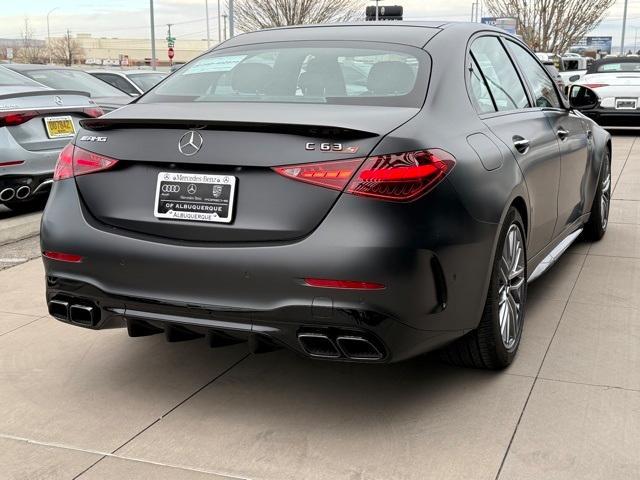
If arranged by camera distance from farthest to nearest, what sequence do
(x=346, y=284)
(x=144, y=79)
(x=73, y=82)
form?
(x=144, y=79)
(x=73, y=82)
(x=346, y=284)

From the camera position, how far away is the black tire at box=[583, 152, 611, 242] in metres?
6.27

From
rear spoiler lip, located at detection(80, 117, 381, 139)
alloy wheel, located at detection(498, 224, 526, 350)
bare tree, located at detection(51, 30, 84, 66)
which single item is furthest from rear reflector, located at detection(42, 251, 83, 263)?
bare tree, located at detection(51, 30, 84, 66)

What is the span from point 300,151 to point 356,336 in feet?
2.28

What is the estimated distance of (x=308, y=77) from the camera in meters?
3.70

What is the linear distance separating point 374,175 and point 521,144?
133 cm

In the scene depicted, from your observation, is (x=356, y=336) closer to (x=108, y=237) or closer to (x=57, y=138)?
(x=108, y=237)

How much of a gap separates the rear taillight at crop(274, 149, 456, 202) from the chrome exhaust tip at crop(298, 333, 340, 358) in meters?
0.54

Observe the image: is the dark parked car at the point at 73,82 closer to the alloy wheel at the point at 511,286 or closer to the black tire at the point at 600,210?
the black tire at the point at 600,210

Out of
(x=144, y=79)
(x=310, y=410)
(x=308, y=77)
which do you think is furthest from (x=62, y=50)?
(x=310, y=410)

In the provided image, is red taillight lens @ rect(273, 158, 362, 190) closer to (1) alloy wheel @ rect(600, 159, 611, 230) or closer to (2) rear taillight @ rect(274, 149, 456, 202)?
(2) rear taillight @ rect(274, 149, 456, 202)

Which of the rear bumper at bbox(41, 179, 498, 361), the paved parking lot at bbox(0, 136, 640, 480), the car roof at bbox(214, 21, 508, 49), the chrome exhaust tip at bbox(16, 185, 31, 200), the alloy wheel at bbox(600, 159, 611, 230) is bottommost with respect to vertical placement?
the paved parking lot at bbox(0, 136, 640, 480)

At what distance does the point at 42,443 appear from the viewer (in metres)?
3.21

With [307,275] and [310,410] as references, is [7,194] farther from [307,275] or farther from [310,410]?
[307,275]

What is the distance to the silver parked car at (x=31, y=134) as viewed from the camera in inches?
294
